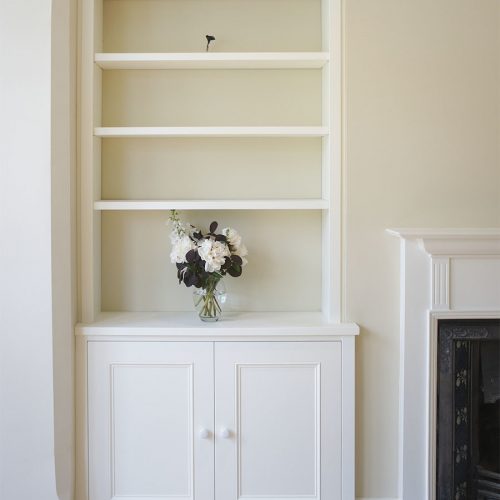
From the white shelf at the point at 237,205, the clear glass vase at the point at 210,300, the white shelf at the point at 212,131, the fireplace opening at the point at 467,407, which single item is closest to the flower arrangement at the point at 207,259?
the clear glass vase at the point at 210,300

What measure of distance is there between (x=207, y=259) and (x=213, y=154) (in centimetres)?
55

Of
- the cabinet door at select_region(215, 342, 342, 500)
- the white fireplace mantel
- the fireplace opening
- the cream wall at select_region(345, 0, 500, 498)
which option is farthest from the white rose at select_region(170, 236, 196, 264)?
the fireplace opening

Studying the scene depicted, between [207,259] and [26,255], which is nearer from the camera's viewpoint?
[26,255]

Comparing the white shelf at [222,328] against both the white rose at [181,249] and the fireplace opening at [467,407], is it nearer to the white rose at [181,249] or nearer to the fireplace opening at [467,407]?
the white rose at [181,249]

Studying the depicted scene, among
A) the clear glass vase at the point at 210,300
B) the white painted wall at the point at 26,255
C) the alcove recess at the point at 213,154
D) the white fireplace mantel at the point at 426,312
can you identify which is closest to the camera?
the white painted wall at the point at 26,255

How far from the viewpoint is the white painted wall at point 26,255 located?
2.23m

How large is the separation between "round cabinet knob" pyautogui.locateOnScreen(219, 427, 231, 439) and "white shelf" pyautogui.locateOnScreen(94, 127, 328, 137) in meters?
1.19

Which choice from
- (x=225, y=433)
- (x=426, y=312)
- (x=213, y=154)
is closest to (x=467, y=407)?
(x=426, y=312)

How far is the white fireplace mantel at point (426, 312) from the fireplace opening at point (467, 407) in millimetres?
40

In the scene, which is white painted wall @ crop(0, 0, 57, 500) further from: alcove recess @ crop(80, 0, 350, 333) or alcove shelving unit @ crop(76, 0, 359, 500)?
alcove recess @ crop(80, 0, 350, 333)

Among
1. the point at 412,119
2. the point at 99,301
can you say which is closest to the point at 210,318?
the point at 99,301

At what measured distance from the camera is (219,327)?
2.46 meters

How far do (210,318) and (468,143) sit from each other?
1260mm

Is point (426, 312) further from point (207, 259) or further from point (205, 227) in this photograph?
point (205, 227)
